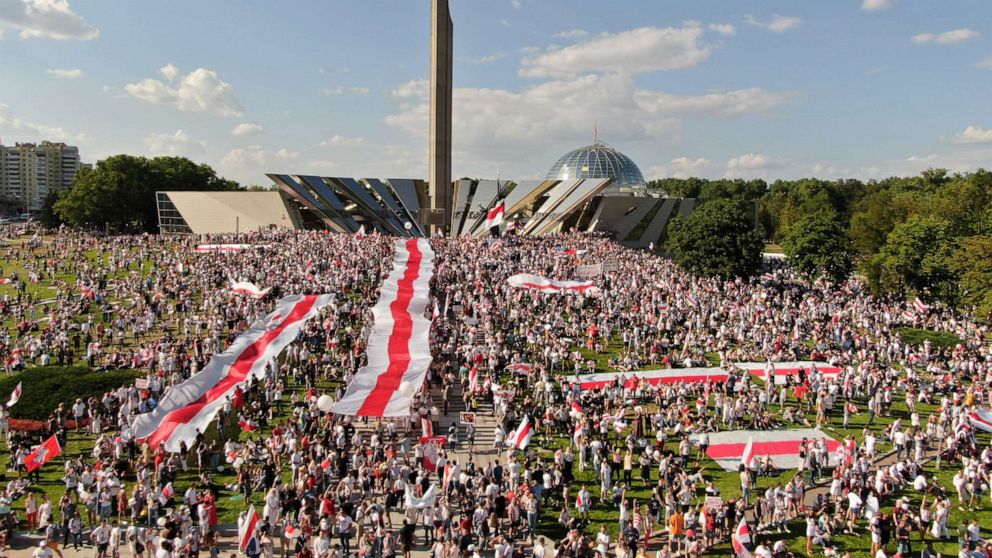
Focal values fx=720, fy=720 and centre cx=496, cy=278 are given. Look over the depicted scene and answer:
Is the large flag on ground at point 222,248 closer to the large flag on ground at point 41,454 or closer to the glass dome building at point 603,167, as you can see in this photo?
the large flag on ground at point 41,454

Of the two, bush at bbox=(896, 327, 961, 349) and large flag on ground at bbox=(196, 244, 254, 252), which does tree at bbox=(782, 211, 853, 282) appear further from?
large flag on ground at bbox=(196, 244, 254, 252)

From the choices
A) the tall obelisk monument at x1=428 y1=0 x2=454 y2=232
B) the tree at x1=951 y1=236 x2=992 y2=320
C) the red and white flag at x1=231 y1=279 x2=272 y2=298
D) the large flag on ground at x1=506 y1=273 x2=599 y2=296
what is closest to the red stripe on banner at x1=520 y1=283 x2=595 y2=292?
the large flag on ground at x1=506 y1=273 x2=599 y2=296

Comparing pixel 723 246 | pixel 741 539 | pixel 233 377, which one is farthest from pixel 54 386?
pixel 723 246

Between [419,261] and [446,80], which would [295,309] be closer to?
[419,261]

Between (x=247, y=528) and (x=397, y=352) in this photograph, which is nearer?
(x=247, y=528)

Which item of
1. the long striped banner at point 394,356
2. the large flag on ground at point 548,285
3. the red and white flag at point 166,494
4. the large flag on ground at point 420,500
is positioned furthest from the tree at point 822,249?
the red and white flag at point 166,494

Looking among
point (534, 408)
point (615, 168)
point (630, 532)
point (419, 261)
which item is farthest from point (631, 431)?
point (615, 168)

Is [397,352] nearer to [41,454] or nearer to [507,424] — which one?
[507,424]
